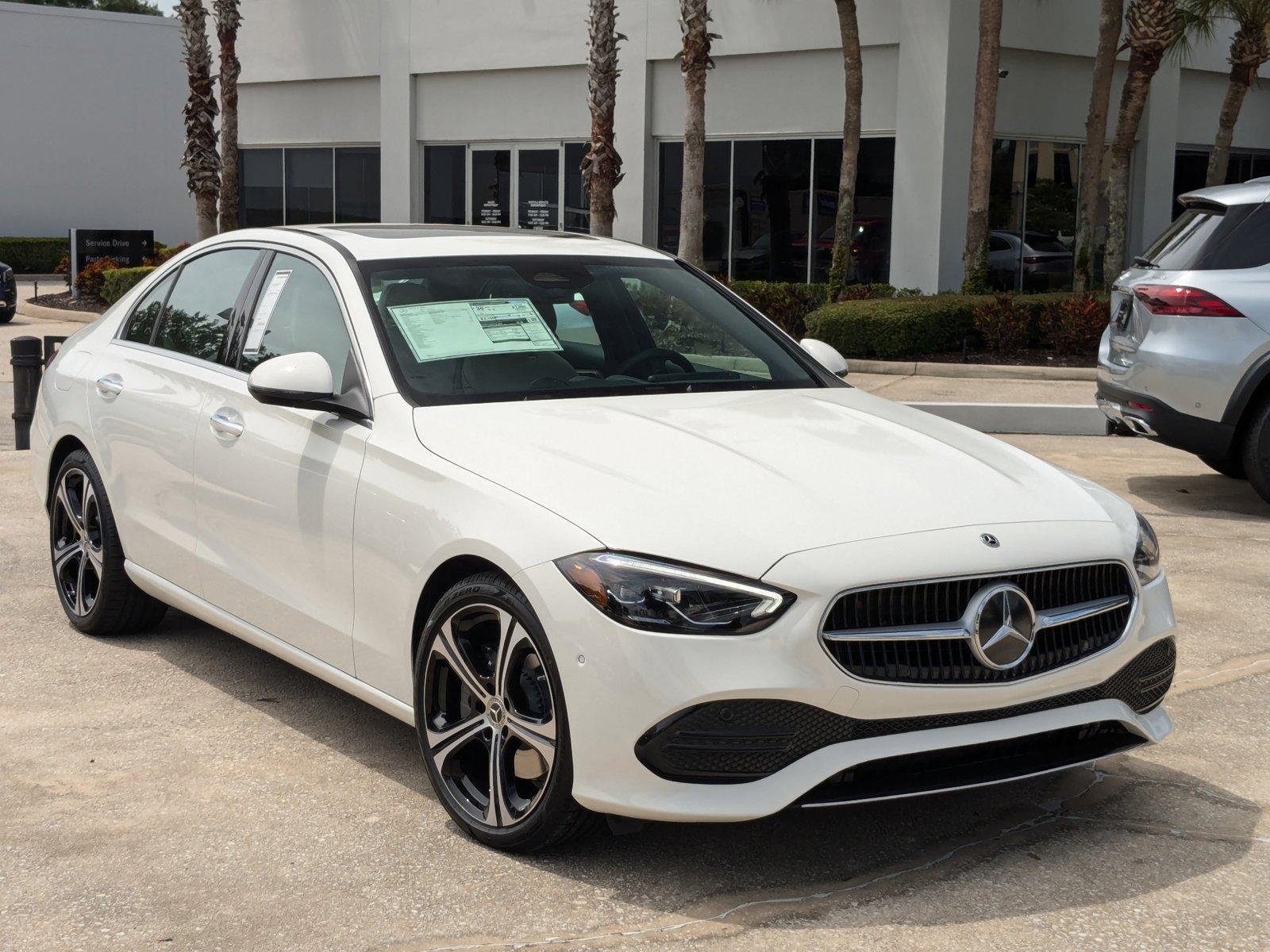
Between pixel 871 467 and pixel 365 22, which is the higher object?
pixel 365 22

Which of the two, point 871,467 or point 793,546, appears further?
point 871,467

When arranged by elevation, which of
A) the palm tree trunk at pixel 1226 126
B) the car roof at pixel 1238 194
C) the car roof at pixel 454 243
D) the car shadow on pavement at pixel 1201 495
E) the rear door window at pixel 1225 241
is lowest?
the car shadow on pavement at pixel 1201 495

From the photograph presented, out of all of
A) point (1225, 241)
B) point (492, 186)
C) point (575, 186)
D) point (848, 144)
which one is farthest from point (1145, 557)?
point (492, 186)

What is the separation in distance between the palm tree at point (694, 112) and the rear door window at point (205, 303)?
49.1ft

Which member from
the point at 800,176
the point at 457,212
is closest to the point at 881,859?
the point at 800,176

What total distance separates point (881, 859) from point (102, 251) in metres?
27.3

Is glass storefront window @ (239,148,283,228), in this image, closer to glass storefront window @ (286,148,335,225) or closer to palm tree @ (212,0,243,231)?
glass storefront window @ (286,148,335,225)

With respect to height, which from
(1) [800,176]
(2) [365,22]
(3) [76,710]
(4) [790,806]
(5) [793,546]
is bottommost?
(3) [76,710]

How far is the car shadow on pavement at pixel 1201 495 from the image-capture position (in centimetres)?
936

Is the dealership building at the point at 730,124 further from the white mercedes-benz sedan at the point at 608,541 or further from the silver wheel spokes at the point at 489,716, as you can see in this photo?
the silver wheel spokes at the point at 489,716

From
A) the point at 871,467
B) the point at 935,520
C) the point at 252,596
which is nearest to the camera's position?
the point at 935,520

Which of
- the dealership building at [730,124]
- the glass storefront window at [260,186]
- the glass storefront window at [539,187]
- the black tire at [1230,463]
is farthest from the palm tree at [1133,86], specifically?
the glass storefront window at [260,186]

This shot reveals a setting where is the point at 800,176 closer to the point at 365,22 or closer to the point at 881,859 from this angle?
the point at 365,22

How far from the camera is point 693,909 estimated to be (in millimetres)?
3723
